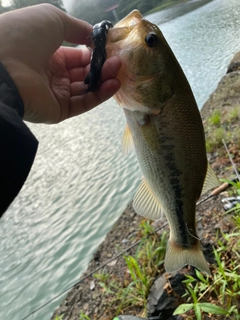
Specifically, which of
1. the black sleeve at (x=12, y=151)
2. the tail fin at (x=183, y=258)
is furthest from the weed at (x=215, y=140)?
the black sleeve at (x=12, y=151)

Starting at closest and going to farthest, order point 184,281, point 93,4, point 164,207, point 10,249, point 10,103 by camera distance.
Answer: point 10,103, point 164,207, point 184,281, point 10,249, point 93,4

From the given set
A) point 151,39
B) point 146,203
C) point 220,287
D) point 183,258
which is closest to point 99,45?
point 151,39

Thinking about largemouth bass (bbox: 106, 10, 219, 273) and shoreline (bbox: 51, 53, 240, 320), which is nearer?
largemouth bass (bbox: 106, 10, 219, 273)

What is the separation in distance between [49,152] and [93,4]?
12.6 metres

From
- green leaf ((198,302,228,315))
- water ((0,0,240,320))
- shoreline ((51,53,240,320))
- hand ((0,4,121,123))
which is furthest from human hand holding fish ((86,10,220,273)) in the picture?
water ((0,0,240,320))

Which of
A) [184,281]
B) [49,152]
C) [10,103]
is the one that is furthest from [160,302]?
[49,152]

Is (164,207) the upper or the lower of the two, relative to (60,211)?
upper

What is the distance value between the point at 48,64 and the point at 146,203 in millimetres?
1066

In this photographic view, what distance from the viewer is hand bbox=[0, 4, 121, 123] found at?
176 centimetres

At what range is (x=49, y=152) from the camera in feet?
35.0

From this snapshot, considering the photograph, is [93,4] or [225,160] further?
[93,4]

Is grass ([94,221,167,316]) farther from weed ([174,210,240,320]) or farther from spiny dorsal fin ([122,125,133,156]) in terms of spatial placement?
spiny dorsal fin ([122,125,133,156])

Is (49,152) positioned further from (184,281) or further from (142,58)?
(142,58)

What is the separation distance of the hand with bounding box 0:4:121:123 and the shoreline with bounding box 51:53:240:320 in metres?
2.28
